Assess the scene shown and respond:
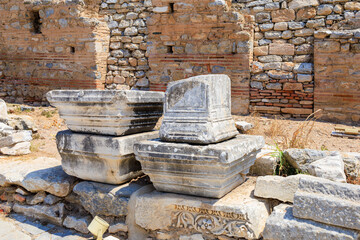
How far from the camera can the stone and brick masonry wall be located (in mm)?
7031

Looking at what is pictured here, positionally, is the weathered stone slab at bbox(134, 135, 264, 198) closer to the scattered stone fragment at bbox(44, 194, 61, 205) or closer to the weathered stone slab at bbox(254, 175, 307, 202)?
the weathered stone slab at bbox(254, 175, 307, 202)

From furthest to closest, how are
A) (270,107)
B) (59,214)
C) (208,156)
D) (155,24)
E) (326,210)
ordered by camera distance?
1. (155,24)
2. (270,107)
3. (59,214)
4. (208,156)
5. (326,210)

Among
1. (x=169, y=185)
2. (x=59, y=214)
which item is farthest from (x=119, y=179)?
Result: (x=59, y=214)

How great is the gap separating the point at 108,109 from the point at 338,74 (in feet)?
19.0

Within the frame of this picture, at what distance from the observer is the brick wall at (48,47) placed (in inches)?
348

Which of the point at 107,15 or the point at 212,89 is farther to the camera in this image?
the point at 107,15

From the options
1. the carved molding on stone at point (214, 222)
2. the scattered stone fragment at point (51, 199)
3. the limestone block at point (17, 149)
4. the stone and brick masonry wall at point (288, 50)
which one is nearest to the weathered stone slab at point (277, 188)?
the carved molding on stone at point (214, 222)

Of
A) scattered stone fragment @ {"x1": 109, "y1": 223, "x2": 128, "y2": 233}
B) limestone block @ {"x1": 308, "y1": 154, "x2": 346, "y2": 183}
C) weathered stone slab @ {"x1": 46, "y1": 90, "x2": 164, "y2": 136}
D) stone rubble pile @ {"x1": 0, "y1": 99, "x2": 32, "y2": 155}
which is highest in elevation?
weathered stone slab @ {"x1": 46, "y1": 90, "x2": 164, "y2": 136}

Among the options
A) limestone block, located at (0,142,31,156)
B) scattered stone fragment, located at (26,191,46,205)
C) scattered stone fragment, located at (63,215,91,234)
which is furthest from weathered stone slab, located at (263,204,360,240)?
limestone block, located at (0,142,31,156)

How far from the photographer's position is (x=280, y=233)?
210 cm

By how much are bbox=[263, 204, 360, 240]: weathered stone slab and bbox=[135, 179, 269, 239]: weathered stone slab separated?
154 mm

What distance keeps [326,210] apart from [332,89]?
5.58 m

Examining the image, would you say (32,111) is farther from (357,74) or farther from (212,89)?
(357,74)

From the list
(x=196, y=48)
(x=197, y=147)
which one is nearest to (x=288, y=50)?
(x=196, y=48)
